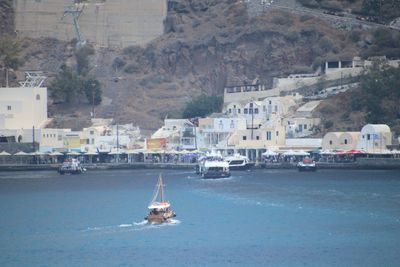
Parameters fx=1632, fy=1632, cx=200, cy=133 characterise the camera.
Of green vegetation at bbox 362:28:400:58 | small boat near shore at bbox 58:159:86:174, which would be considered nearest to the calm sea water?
small boat near shore at bbox 58:159:86:174

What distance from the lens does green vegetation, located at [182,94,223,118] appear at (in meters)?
111

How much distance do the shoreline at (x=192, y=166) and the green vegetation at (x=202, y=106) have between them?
20.7ft

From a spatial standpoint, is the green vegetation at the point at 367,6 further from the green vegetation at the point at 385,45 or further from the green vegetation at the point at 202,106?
the green vegetation at the point at 202,106

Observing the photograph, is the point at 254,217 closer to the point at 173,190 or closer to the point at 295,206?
the point at 295,206

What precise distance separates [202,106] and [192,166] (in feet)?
25.6

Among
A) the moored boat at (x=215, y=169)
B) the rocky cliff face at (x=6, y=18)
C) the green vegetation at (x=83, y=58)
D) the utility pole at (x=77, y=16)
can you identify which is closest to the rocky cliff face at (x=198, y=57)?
the green vegetation at (x=83, y=58)

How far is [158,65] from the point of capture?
396 feet

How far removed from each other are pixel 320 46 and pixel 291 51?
2.35 m

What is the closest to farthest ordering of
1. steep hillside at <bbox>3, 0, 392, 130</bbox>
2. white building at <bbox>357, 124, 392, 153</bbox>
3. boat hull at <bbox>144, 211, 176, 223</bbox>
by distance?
boat hull at <bbox>144, 211, 176, 223</bbox> → white building at <bbox>357, 124, 392, 153</bbox> → steep hillside at <bbox>3, 0, 392, 130</bbox>

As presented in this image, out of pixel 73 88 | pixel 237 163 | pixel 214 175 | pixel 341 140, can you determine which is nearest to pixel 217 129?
pixel 237 163

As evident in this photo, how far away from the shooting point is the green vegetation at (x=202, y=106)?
111 metres

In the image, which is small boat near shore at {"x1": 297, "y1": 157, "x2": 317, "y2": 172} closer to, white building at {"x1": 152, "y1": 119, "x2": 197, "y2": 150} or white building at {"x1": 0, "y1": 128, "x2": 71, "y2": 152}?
white building at {"x1": 152, "y1": 119, "x2": 197, "y2": 150}

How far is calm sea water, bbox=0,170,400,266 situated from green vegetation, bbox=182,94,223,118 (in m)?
16.4

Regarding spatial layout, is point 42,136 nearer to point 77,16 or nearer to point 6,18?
point 77,16
